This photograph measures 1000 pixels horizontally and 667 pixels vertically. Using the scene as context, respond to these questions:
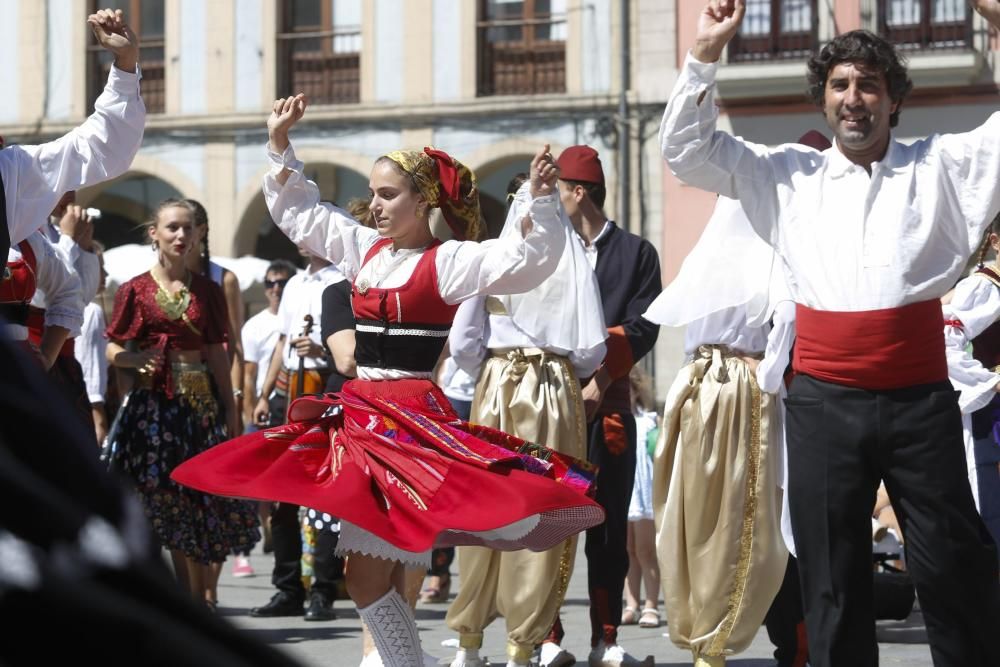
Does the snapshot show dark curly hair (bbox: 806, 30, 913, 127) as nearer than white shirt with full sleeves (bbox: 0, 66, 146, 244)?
Yes

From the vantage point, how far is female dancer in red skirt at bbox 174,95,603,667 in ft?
16.4

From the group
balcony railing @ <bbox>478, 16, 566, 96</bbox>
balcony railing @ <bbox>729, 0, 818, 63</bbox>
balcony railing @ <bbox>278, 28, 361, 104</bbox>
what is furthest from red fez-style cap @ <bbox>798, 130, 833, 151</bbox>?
balcony railing @ <bbox>278, 28, 361, 104</bbox>

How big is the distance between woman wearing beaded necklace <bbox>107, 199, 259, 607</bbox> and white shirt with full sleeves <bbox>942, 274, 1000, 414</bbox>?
134 inches

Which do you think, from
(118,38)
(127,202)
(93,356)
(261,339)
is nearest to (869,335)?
(118,38)

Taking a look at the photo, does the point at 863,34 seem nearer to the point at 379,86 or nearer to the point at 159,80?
the point at 379,86

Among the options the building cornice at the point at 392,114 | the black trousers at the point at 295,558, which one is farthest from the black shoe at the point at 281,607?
the building cornice at the point at 392,114

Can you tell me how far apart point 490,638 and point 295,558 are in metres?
1.64

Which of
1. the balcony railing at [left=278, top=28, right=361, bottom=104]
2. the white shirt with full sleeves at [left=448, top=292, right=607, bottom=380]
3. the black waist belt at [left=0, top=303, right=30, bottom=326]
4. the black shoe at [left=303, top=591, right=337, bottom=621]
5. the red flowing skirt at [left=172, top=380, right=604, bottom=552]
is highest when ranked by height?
the balcony railing at [left=278, top=28, right=361, bottom=104]

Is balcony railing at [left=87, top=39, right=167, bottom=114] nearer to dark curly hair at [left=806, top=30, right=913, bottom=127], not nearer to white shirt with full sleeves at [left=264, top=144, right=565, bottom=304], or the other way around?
white shirt with full sleeves at [left=264, top=144, right=565, bottom=304]

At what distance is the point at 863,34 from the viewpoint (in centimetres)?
454

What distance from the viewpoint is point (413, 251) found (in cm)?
565

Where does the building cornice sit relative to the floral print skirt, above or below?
above

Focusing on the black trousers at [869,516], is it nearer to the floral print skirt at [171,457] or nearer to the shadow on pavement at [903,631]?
the shadow on pavement at [903,631]

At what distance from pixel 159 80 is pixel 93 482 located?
2600 cm
